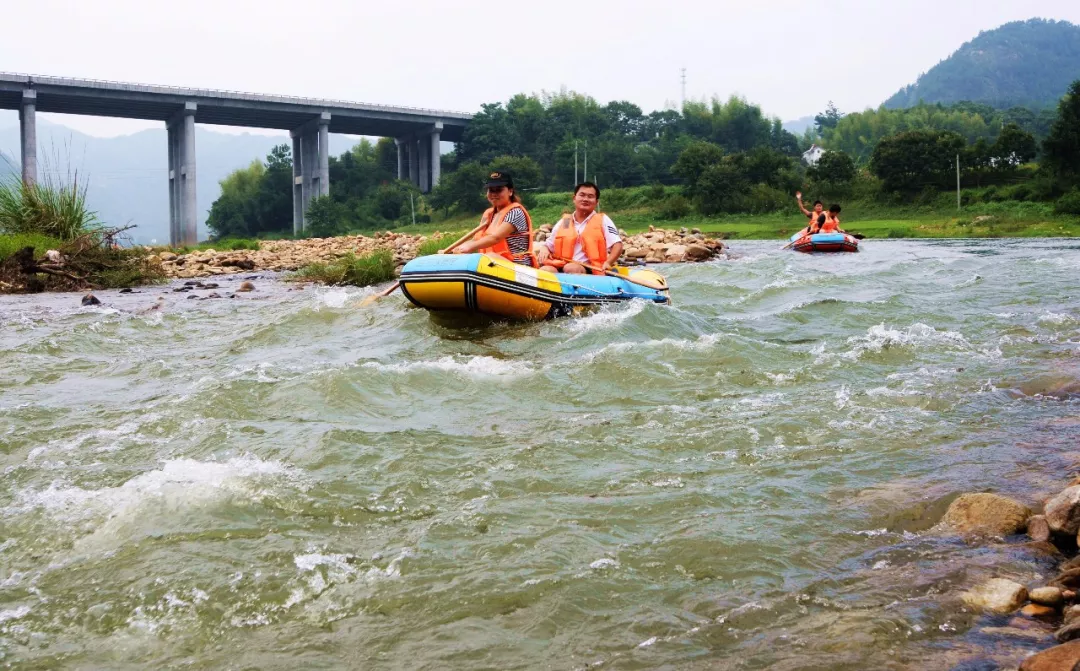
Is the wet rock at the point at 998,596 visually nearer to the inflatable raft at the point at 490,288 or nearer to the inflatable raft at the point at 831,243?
the inflatable raft at the point at 490,288

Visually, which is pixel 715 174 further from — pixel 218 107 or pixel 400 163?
pixel 400 163

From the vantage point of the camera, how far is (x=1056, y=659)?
2.58m

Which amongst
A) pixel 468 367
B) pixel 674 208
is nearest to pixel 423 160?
pixel 674 208

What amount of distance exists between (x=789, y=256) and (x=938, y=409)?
17682mm

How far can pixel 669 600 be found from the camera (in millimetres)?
3479

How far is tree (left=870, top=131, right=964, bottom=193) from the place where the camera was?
47031mm

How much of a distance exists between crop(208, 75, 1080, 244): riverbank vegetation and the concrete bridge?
277cm

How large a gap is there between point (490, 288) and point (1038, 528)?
21.0ft

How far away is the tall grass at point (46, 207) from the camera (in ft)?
55.9

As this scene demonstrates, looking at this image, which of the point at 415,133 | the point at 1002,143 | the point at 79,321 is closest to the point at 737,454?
the point at 79,321

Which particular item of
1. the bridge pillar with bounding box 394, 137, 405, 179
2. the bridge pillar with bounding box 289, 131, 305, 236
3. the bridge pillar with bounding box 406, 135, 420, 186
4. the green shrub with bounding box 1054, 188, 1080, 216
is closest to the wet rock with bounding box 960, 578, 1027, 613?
the green shrub with bounding box 1054, 188, 1080, 216

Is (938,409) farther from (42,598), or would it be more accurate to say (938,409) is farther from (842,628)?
(42,598)

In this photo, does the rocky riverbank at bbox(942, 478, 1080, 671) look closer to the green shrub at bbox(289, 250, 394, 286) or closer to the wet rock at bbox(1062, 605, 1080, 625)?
the wet rock at bbox(1062, 605, 1080, 625)

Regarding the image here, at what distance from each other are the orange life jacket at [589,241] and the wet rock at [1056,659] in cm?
898
